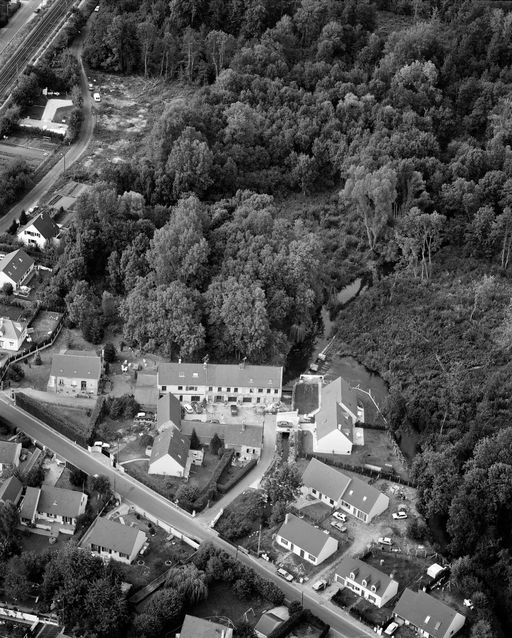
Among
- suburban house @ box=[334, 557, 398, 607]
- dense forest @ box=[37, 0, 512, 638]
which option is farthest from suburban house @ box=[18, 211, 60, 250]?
suburban house @ box=[334, 557, 398, 607]

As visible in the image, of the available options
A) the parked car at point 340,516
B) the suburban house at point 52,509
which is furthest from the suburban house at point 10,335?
the parked car at point 340,516

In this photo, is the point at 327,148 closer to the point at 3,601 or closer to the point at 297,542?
the point at 297,542

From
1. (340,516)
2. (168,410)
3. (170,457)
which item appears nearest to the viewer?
(340,516)

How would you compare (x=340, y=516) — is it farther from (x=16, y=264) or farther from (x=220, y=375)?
(x=16, y=264)

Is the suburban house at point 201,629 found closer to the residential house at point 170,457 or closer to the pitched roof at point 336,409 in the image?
the residential house at point 170,457

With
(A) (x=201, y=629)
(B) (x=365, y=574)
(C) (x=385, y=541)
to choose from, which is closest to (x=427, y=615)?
(B) (x=365, y=574)

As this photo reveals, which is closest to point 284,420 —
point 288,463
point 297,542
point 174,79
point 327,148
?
point 288,463
